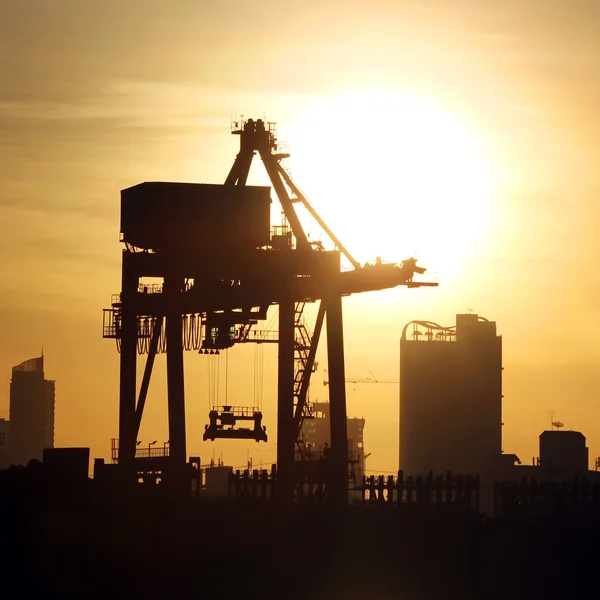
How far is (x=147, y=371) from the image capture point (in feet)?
240

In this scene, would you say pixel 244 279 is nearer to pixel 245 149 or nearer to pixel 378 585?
pixel 245 149

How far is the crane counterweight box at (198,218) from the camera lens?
218ft

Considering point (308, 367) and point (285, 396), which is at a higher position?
point (308, 367)

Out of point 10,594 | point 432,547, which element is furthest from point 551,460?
point 10,594

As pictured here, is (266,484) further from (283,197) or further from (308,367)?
(283,197)

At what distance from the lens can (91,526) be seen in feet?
167

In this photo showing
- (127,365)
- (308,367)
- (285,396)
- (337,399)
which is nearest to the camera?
(337,399)

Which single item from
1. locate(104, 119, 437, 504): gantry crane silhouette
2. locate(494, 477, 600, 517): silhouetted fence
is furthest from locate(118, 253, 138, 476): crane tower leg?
locate(494, 477, 600, 517): silhouetted fence

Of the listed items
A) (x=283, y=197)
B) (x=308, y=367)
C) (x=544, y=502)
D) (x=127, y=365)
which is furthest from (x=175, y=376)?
(x=544, y=502)

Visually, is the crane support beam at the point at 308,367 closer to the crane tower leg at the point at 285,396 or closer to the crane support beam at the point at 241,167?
the crane tower leg at the point at 285,396

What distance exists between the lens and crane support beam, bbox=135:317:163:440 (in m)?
→ 70.8

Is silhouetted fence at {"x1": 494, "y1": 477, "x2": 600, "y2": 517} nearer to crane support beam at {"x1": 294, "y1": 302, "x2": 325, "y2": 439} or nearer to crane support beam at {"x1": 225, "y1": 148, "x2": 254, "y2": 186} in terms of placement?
crane support beam at {"x1": 294, "y1": 302, "x2": 325, "y2": 439}

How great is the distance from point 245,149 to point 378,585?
27.3m

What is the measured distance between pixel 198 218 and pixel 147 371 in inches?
416
